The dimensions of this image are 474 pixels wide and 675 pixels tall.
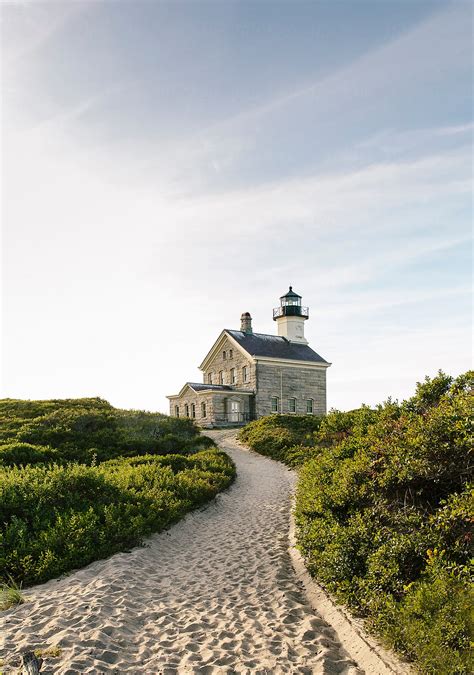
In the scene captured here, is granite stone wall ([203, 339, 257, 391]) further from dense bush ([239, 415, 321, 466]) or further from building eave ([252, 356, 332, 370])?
dense bush ([239, 415, 321, 466])

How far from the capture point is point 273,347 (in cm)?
4106

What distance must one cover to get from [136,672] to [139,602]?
6.34 feet

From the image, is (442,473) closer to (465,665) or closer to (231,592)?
(465,665)

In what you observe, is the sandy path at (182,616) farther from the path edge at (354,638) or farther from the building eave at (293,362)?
the building eave at (293,362)

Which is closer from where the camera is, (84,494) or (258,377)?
(84,494)

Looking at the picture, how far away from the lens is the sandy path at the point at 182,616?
5.52 meters

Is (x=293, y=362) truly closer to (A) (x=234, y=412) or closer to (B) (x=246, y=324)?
(B) (x=246, y=324)

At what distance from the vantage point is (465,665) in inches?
179

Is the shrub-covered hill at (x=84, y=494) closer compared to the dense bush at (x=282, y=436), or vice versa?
the shrub-covered hill at (x=84, y=494)

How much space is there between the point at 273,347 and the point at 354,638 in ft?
116

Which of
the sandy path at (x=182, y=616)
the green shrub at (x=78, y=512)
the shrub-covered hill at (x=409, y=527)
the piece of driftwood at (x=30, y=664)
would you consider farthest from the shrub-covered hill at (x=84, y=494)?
the shrub-covered hill at (x=409, y=527)

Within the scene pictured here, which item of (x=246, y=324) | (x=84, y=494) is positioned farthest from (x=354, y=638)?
(x=246, y=324)

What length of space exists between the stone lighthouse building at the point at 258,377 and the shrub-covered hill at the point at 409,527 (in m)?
28.4

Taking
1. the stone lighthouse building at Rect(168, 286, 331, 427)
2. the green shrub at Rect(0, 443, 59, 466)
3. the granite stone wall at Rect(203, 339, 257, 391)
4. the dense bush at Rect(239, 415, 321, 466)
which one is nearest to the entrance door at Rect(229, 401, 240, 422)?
the stone lighthouse building at Rect(168, 286, 331, 427)
